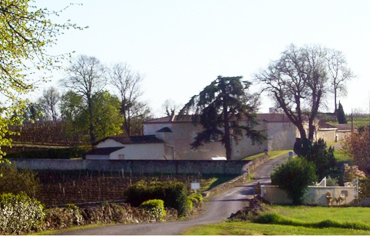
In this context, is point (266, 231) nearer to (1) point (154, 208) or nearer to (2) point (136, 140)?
(1) point (154, 208)

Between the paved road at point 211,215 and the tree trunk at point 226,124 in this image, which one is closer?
the paved road at point 211,215

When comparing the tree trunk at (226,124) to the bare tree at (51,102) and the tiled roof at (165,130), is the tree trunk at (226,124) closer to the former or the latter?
the tiled roof at (165,130)

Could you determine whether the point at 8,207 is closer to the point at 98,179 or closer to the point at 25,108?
the point at 25,108

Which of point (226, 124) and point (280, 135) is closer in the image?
point (226, 124)

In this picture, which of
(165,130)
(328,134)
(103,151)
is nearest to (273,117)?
(165,130)

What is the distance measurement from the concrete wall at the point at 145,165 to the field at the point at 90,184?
1.01m

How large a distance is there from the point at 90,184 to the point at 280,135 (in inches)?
1128

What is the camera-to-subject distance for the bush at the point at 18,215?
15716 millimetres

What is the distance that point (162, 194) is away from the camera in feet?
85.6

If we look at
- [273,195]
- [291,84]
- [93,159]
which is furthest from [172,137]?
[273,195]

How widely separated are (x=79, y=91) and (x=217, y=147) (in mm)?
19289

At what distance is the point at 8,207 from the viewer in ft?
52.6

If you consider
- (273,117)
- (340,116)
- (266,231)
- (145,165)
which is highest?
(340,116)

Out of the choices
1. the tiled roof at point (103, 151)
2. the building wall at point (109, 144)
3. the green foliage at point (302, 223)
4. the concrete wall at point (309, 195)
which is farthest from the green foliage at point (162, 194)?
the building wall at point (109, 144)
